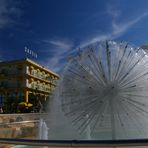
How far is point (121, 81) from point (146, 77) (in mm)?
639

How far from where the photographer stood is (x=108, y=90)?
17.8 ft

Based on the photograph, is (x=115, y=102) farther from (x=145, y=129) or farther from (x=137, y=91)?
(x=145, y=129)

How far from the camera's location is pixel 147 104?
5.72 metres

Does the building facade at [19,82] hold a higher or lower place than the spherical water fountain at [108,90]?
higher

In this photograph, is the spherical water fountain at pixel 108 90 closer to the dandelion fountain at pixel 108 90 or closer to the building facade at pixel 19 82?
the dandelion fountain at pixel 108 90

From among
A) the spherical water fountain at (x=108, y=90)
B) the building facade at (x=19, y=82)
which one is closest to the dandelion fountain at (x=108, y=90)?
the spherical water fountain at (x=108, y=90)

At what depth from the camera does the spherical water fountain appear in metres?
5.45

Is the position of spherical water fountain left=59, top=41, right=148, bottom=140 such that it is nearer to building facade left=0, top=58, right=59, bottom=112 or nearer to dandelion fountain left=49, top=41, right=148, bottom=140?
dandelion fountain left=49, top=41, right=148, bottom=140

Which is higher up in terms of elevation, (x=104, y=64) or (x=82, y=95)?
(x=104, y=64)

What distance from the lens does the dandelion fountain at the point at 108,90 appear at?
17.9 feet

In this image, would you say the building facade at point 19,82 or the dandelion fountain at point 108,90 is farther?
the building facade at point 19,82

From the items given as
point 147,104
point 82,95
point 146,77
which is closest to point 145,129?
point 147,104

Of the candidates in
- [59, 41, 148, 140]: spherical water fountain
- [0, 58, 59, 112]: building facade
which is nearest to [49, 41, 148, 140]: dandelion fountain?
[59, 41, 148, 140]: spherical water fountain

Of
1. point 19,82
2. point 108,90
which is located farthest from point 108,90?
point 19,82
